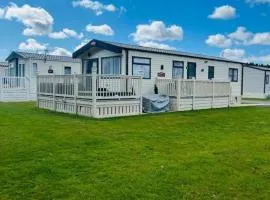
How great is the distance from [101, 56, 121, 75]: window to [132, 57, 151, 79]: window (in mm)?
712

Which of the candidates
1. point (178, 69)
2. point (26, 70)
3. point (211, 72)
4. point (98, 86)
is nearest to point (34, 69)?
point (26, 70)

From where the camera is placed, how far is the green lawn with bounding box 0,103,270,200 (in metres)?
3.74

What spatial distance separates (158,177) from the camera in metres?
4.22

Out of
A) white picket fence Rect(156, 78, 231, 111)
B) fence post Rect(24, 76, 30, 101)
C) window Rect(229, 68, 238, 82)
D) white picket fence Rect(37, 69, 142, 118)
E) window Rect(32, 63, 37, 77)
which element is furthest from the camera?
window Rect(32, 63, 37, 77)

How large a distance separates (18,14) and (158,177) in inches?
937

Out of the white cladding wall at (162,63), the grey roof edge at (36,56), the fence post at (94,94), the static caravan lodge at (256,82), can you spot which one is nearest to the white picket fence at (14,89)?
the grey roof edge at (36,56)

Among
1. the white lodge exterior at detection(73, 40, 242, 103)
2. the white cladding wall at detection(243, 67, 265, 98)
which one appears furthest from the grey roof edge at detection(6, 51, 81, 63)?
the white cladding wall at detection(243, 67, 265, 98)

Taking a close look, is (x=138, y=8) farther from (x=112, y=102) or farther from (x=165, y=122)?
(x=165, y=122)

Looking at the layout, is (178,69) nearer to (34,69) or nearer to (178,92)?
(178,92)

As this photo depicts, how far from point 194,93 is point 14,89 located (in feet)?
37.6

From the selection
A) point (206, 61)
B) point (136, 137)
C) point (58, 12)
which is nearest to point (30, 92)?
point (58, 12)

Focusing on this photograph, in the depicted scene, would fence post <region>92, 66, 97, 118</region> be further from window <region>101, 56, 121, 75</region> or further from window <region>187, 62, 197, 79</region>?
window <region>187, 62, 197, 79</region>

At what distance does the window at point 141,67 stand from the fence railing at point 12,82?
8922 millimetres

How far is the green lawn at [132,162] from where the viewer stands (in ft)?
12.3
